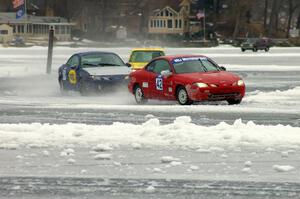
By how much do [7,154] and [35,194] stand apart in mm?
2223

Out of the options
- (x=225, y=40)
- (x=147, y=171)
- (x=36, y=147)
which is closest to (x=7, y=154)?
(x=36, y=147)

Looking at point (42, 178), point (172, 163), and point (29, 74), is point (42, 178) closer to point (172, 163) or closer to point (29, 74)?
point (172, 163)

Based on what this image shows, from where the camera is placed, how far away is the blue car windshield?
19.6m

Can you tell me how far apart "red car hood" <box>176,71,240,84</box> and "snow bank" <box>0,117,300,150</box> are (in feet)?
17.3

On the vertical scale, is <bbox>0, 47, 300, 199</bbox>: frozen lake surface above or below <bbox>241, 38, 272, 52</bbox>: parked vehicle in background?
above

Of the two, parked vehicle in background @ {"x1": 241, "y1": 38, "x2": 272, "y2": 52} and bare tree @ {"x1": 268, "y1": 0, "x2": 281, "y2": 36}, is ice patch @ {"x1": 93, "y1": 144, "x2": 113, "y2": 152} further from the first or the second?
bare tree @ {"x1": 268, "y1": 0, "x2": 281, "y2": 36}

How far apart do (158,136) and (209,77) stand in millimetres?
6405

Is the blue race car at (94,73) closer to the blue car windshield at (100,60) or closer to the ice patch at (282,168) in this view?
the blue car windshield at (100,60)

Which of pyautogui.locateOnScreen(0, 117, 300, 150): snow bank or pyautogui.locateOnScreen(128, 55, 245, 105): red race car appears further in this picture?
pyautogui.locateOnScreen(128, 55, 245, 105): red race car

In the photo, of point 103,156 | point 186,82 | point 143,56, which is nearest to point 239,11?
point 143,56

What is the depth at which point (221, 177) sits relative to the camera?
7191mm

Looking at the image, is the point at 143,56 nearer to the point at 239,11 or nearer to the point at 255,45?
the point at 255,45

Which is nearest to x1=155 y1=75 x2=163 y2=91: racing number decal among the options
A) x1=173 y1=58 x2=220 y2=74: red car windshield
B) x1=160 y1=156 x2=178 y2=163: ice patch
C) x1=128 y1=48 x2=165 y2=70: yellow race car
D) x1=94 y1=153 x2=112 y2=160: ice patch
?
x1=173 y1=58 x2=220 y2=74: red car windshield

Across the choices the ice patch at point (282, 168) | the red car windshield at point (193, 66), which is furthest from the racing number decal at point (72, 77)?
the ice patch at point (282, 168)
